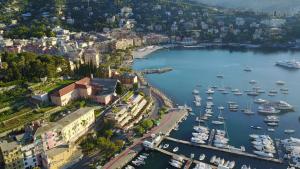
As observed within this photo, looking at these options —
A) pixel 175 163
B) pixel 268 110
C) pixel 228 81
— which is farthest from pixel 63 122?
pixel 228 81

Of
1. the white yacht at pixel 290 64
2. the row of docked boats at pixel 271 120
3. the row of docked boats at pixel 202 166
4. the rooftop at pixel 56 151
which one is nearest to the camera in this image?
the rooftop at pixel 56 151

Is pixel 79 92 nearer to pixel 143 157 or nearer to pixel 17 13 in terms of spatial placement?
pixel 143 157

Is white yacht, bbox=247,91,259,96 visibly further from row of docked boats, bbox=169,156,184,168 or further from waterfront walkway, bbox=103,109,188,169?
row of docked boats, bbox=169,156,184,168

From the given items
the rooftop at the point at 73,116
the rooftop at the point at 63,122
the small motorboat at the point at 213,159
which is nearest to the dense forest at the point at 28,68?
the rooftop at the point at 73,116

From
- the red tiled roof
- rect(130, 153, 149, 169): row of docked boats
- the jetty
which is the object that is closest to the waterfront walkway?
rect(130, 153, 149, 169): row of docked boats

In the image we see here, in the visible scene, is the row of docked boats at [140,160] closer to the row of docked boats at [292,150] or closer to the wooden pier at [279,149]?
the wooden pier at [279,149]

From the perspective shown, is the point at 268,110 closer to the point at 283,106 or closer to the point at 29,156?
the point at 283,106
